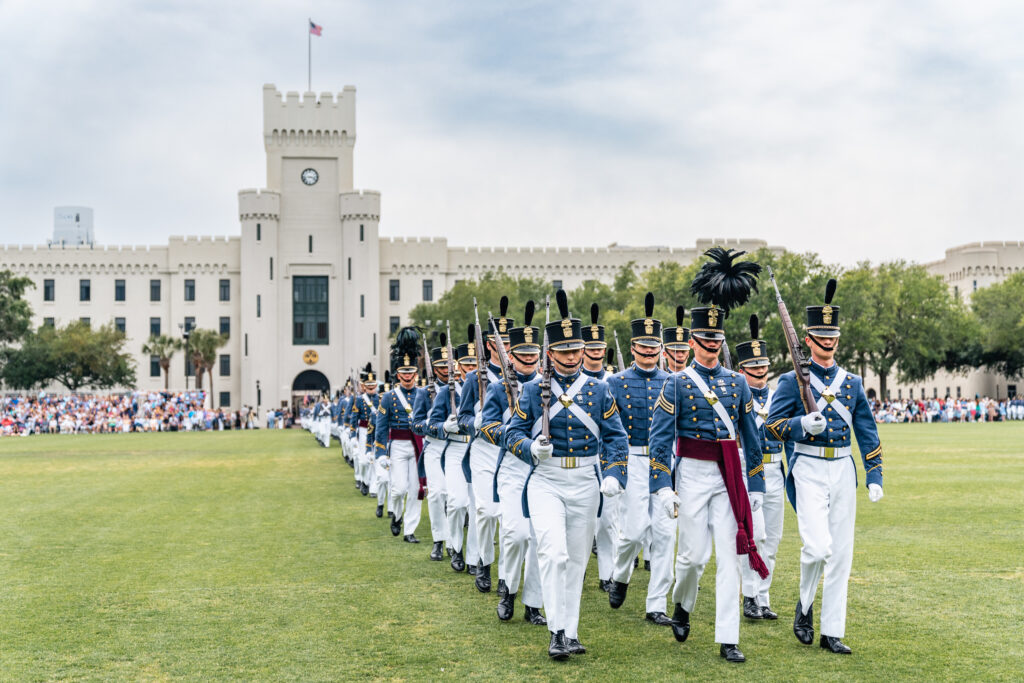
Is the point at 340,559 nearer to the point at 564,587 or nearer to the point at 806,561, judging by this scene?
the point at 564,587

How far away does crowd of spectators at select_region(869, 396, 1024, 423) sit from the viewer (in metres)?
62.2

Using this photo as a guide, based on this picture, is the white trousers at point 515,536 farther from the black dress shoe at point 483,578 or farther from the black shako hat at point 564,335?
the black dress shoe at point 483,578

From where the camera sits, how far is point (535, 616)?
9.00 m

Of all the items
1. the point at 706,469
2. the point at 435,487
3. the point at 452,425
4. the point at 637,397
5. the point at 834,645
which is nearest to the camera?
the point at 834,645

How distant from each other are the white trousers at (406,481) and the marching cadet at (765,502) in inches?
197

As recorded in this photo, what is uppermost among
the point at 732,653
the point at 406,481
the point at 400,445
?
the point at 400,445

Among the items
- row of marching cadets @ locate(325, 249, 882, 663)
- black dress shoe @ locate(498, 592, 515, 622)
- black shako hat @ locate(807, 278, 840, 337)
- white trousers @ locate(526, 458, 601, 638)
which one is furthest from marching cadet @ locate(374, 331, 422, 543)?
black shako hat @ locate(807, 278, 840, 337)

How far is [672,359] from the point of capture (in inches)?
412

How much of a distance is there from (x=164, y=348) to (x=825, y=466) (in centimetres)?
7359

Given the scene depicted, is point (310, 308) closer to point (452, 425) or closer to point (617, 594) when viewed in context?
point (452, 425)

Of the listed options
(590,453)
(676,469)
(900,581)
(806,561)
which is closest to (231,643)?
(590,453)

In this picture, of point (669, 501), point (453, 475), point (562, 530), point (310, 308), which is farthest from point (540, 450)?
point (310, 308)

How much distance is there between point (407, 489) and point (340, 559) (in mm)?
1869

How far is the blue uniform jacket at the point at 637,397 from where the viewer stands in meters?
10.4
